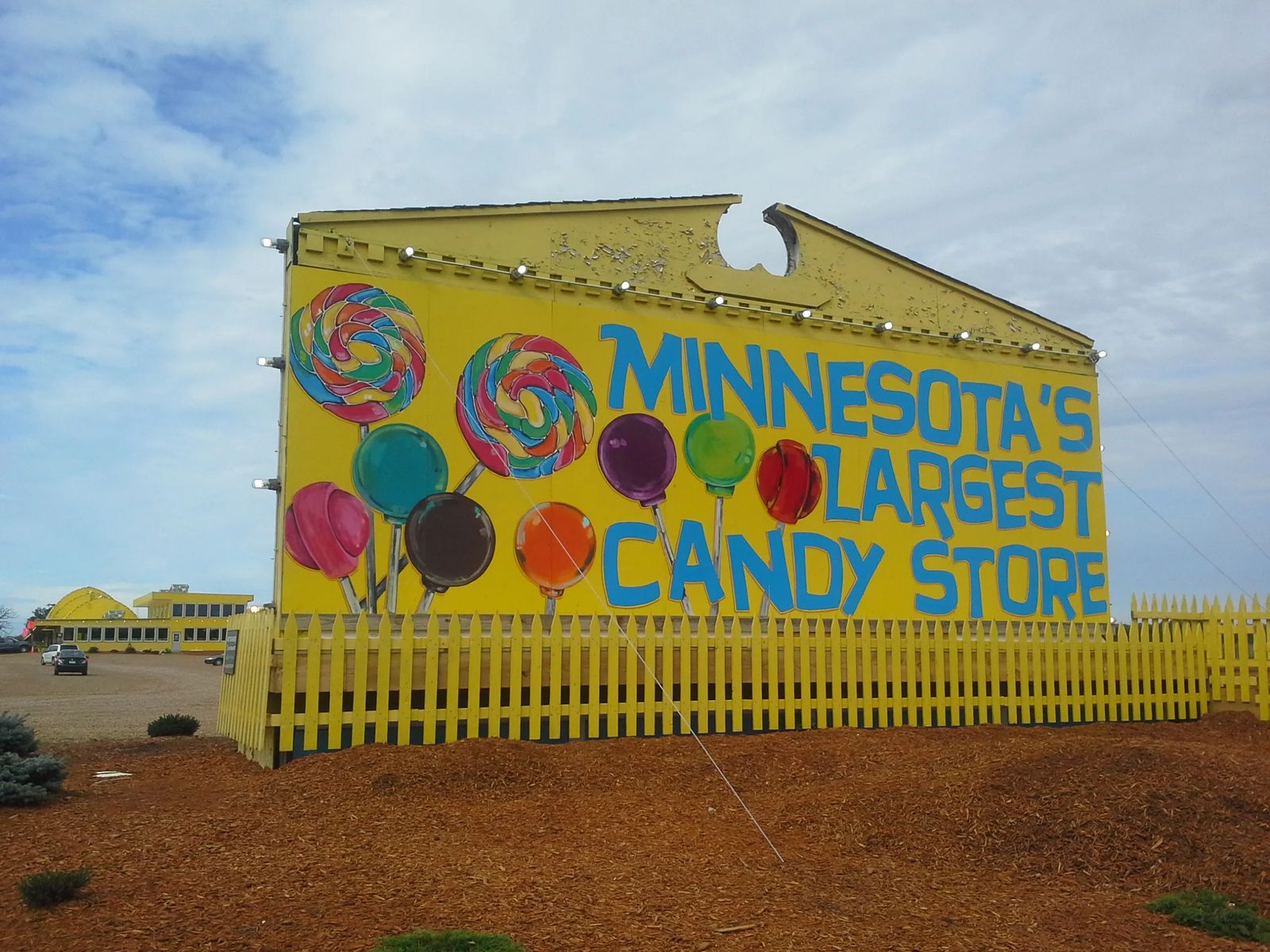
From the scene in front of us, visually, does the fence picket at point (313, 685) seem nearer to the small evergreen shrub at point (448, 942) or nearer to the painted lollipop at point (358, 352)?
the painted lollipop at point (358, 352)

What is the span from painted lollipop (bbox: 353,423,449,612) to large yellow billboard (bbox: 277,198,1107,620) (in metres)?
0.02

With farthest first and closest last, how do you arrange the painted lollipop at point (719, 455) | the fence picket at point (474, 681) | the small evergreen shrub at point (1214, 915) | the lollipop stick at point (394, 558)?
the painted lollipop at point (719, 455), the lollipop stick at point (394, 558), the fence picket at point (474, 681), the small evergreen shrub at point (1214, 915)

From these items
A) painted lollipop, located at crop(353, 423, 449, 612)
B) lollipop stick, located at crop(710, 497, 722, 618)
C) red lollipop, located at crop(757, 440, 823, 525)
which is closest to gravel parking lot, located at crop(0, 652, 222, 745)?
painted lollipop, located at crop(353, 423, 449, 612)

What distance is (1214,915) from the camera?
16.7ft

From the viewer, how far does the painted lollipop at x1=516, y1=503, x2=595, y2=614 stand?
41.1 feet

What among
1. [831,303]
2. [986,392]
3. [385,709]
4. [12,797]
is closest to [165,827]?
[12,797]

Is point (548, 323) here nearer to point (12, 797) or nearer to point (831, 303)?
point (831, 303)

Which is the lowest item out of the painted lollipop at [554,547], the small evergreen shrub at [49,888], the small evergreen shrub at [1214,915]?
the small evergreen shrub at [1214,915]

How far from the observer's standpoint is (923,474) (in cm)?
1525

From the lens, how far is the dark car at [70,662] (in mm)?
37906

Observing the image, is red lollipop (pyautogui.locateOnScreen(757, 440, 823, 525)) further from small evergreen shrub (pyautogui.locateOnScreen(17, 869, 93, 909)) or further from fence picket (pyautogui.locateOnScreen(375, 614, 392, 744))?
small evergreen shrub (pyautogui.locateOnScreen(17, 869, 93, 909))

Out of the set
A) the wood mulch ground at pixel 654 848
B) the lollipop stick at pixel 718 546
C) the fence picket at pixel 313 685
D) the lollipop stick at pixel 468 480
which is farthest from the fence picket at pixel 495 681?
the lollipop stick at pixel 718 546

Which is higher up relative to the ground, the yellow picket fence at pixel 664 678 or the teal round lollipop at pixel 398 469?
the teal round lollipop at pixel 398 469

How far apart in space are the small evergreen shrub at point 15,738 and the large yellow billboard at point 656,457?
3072mm
